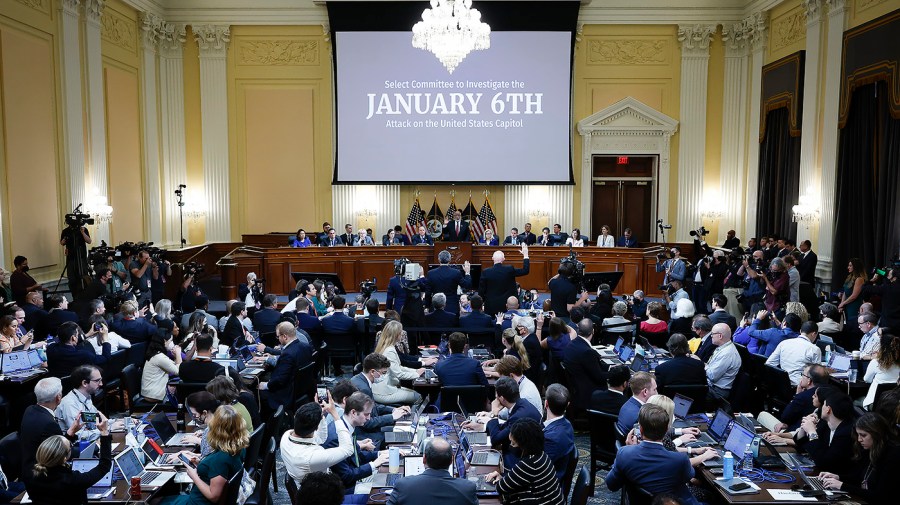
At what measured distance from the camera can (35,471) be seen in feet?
14.5

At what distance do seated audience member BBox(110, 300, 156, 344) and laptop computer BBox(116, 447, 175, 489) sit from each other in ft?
13.2

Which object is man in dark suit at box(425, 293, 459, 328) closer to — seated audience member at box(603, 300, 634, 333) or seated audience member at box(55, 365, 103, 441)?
seated audience member at box(603, 300, 634, 333)

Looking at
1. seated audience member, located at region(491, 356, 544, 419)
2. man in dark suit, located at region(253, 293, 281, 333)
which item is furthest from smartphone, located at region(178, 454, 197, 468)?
man in dark suit, located at region(253, 293, 281, 333)

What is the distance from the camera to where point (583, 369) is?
7.55 metres

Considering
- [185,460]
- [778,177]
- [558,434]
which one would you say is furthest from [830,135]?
[185,460]

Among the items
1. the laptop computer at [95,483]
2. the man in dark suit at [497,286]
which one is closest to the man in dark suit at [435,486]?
the laptop computer at [95,483]

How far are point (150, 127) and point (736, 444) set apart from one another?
621 inches

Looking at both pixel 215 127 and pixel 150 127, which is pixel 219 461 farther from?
pixel 215 127

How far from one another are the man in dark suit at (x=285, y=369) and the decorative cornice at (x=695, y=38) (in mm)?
14408

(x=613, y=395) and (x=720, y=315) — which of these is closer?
(x=613, y=395)

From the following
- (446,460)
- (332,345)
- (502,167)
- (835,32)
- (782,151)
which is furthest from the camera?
(502,167)

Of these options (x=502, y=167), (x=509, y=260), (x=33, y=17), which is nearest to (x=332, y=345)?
(x=509, y=260)

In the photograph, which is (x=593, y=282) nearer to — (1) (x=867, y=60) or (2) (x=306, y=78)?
(1) (x=867, y=60)

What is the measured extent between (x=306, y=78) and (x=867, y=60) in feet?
40.4
